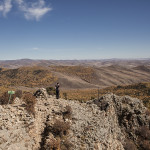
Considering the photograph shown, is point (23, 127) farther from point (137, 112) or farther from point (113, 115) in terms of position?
point (137, 112)

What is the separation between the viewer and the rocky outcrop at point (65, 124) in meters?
8.91

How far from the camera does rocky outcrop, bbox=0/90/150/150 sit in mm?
8913

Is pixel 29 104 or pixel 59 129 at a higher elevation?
pixel 29 104

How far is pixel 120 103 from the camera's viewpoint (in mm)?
18000

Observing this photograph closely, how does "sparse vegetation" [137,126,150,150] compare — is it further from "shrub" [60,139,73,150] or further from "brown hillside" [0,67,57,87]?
"brown hillside" [0,67,57,87]

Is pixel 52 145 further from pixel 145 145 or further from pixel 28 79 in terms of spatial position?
pixel 28 79

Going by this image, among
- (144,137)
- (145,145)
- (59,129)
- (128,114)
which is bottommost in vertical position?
(145,145)

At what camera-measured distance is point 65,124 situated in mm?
10633

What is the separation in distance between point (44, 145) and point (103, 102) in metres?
9.60

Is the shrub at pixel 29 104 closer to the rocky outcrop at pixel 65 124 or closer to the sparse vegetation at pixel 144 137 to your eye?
the rocky outcrop at pixel 65 124

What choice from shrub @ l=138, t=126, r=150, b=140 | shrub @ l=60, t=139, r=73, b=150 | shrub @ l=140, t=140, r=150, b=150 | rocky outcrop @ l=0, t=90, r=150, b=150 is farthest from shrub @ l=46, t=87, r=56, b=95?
shrub @ l=140, t=140, r=150, b=150

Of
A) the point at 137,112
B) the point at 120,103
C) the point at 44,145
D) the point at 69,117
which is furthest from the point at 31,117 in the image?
A: the point at 137,112

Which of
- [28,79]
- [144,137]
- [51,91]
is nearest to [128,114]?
[144,137]

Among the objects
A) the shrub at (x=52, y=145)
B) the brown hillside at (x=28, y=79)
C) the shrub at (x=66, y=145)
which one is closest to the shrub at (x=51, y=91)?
the shrub at (x=66, y=145)
